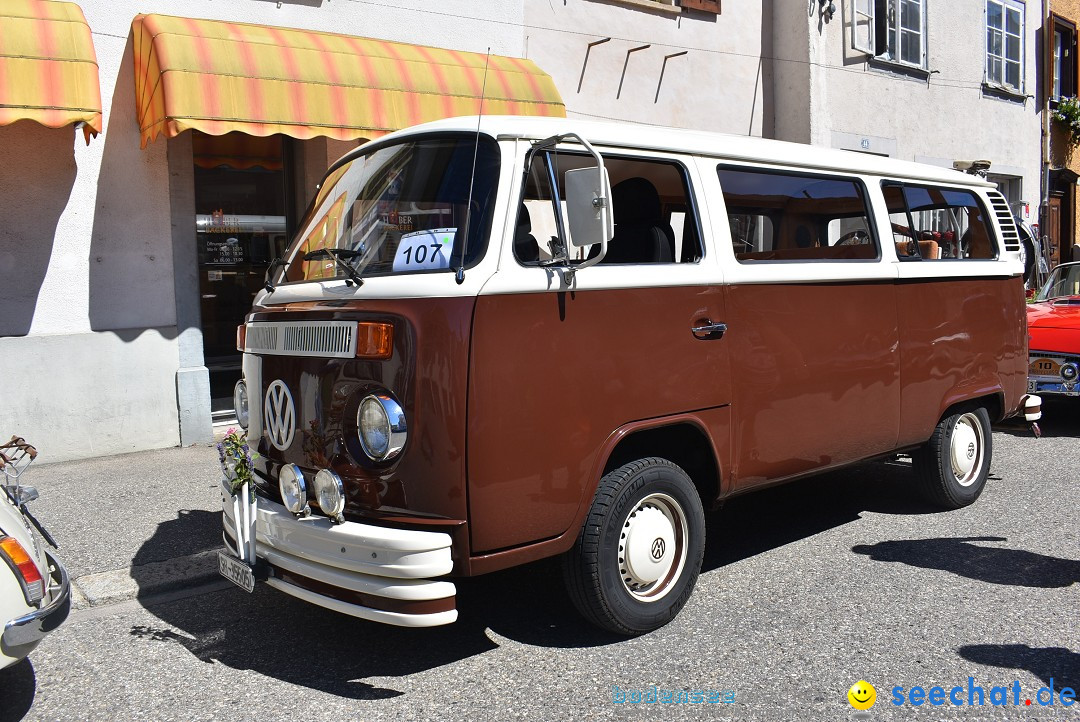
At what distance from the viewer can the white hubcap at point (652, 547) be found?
12.8 feet

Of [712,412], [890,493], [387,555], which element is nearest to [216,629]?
[387,555]

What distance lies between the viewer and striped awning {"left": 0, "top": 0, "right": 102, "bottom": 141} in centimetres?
675

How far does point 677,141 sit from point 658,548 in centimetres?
184

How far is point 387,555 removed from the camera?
3.25 m

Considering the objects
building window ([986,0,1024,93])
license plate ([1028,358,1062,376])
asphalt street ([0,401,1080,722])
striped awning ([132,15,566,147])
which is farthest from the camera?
building window ([986,0,1024,93])

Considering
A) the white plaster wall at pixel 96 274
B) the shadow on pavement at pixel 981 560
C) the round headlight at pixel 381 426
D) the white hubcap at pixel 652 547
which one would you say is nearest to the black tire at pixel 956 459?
the shadow on pavement at pixel 981 560

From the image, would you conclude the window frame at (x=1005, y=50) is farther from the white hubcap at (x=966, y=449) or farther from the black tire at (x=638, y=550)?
the black tire at (x=638, y=550)

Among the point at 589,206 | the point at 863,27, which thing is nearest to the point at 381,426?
the point at 589,206

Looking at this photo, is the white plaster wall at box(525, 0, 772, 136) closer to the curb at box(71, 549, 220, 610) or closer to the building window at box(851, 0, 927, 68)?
the building window at box(851, 0, 927, 68)

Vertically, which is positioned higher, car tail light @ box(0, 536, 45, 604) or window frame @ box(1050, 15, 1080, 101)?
window frame @ box(1050, 15, 1080, 101)

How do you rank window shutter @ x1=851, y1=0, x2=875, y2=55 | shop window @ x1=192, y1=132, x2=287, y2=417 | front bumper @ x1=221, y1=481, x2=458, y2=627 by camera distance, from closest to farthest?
front bumper @ x1=221, y1=481, x2=458, y2=627, shop window @ x1=192, y1=132, x2=287, y2=417, window shutter @ x1=851, y1=0, x2=875, y2=55

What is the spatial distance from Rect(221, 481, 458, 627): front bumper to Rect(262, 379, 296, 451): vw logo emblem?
15.6 inches

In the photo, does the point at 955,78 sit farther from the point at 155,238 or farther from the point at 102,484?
the point at 102,484

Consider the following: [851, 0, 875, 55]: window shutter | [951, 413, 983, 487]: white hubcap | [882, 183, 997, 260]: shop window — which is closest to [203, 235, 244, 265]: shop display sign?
[882, 183, 997, 260]: shop window
